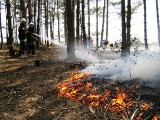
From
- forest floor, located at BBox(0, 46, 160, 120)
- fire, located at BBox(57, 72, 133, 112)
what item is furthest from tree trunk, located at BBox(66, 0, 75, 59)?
fire, located at BBox(57, 72, 133, 112)

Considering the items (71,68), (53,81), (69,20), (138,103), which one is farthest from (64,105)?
(69,20)

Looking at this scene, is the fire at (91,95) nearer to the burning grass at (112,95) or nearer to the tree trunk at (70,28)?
the burning grass at (112,95)

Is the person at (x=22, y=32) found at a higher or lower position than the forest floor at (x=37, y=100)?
higher

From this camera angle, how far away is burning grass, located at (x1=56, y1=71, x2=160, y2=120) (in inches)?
239

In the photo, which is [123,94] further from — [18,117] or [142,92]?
[18,117]

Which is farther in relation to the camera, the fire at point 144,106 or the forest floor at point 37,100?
the forest floor at point 37,100

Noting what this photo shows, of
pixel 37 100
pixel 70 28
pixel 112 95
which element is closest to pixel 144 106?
pixel 112 95

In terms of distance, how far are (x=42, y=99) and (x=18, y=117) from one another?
121 centimetres

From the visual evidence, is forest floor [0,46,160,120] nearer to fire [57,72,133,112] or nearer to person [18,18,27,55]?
fire [57,72,133,112]

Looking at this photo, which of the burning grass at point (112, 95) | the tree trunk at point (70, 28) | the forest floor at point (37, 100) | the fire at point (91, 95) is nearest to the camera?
the burning grass at point (112, 95)

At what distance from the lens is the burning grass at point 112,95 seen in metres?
6.07

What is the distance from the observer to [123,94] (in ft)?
22.6

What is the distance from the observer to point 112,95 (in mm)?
7035

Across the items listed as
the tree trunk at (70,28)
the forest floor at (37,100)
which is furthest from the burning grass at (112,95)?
the tree trunk at (70,28)
